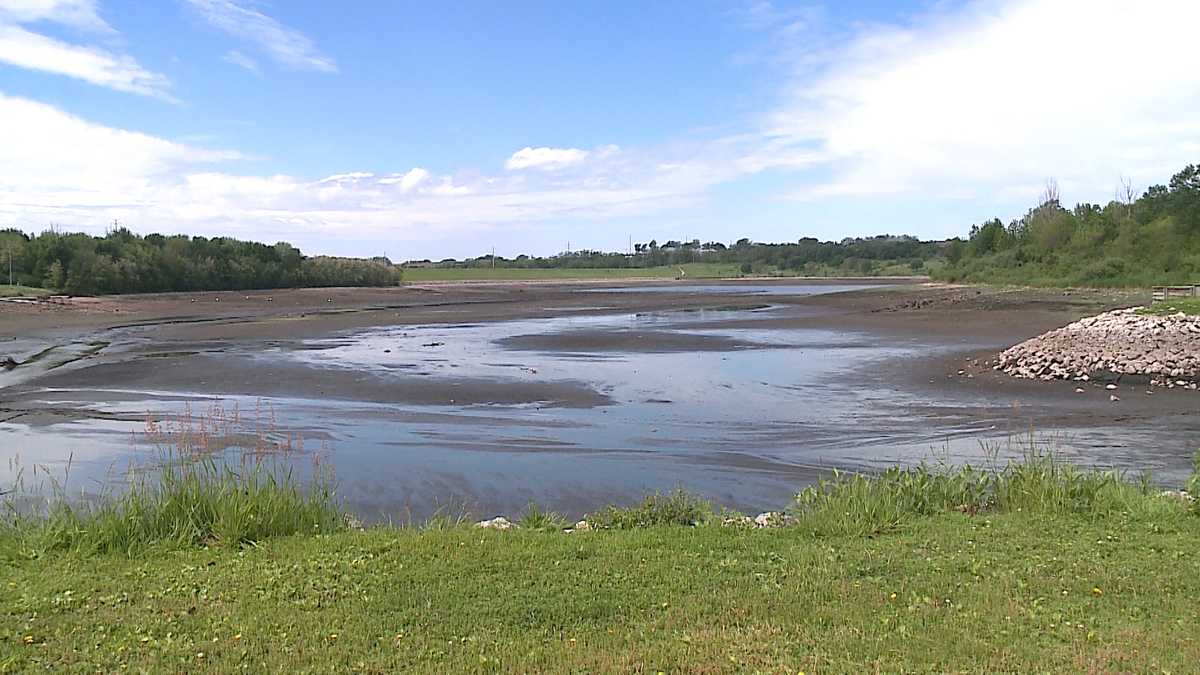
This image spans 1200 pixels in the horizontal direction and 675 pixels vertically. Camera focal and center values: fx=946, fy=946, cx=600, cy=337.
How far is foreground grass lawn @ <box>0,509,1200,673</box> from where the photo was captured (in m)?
5.33

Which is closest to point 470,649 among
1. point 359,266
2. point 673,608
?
point 673,608

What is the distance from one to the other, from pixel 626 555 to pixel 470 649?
2.21 metres

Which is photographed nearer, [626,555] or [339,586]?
[339,586]

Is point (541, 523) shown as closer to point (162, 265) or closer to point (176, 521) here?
point (176, 521)

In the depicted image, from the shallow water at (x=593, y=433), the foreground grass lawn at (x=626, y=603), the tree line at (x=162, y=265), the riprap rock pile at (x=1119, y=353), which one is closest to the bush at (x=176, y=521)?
the foreground grass lawn at (x=626, y=603)

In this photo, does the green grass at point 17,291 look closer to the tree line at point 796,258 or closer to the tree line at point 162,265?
the tree line at point 162,265

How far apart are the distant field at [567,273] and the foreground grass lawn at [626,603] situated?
113654mm

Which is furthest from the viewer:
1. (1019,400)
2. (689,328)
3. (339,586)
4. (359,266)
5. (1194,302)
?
(359,266)

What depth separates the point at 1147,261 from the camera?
76438 mm

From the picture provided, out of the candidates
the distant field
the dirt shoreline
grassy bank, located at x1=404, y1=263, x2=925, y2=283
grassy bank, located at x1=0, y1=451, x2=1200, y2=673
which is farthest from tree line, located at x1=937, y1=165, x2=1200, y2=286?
grassy bank, located at x1=0, y1=451, x2=1200, y2=673

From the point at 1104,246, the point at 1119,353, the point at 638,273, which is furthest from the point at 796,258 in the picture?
the point at 1119,353

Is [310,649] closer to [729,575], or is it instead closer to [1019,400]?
[729,575]

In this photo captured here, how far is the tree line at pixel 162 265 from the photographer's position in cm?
6675

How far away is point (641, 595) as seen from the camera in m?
6.46
